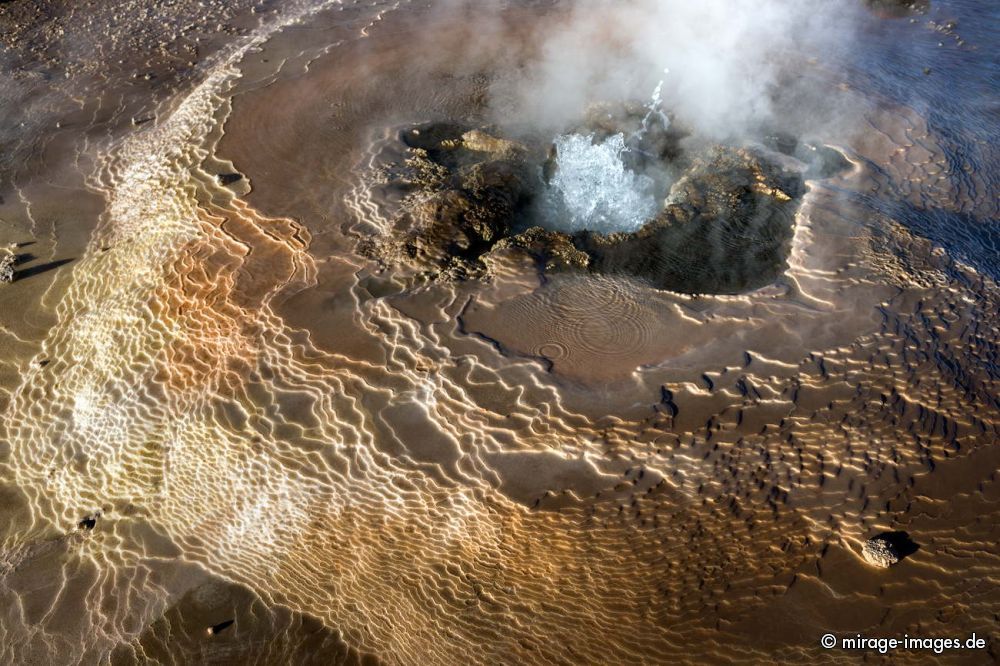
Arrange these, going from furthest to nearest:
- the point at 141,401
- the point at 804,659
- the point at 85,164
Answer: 1. the point at 85,164
2. the point at 141,401
3. the point at 804,659

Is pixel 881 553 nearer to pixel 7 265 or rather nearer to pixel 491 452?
pixel 491 452

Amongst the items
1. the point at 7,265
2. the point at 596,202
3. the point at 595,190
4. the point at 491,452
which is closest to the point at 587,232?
the point at 596,202

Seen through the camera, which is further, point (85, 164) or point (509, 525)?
point (85, 164)

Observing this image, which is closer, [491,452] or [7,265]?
[491,452]

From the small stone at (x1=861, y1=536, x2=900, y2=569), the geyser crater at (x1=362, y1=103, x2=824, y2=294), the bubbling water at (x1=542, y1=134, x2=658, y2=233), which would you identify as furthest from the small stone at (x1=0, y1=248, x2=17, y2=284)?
the small stone at (x1=861, y1=536, x2=900, y2=569)

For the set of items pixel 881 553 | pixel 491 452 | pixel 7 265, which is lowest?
pixel 881 553

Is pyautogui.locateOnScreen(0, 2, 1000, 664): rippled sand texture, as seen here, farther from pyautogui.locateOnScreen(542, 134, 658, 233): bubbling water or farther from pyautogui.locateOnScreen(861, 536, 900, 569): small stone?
pyautogui.locateOnScreen(542, 134, 658, 233): bubbling water

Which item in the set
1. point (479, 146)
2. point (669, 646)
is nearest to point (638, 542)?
point (669, 646)

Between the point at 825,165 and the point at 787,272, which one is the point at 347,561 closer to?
the point at 787,272
